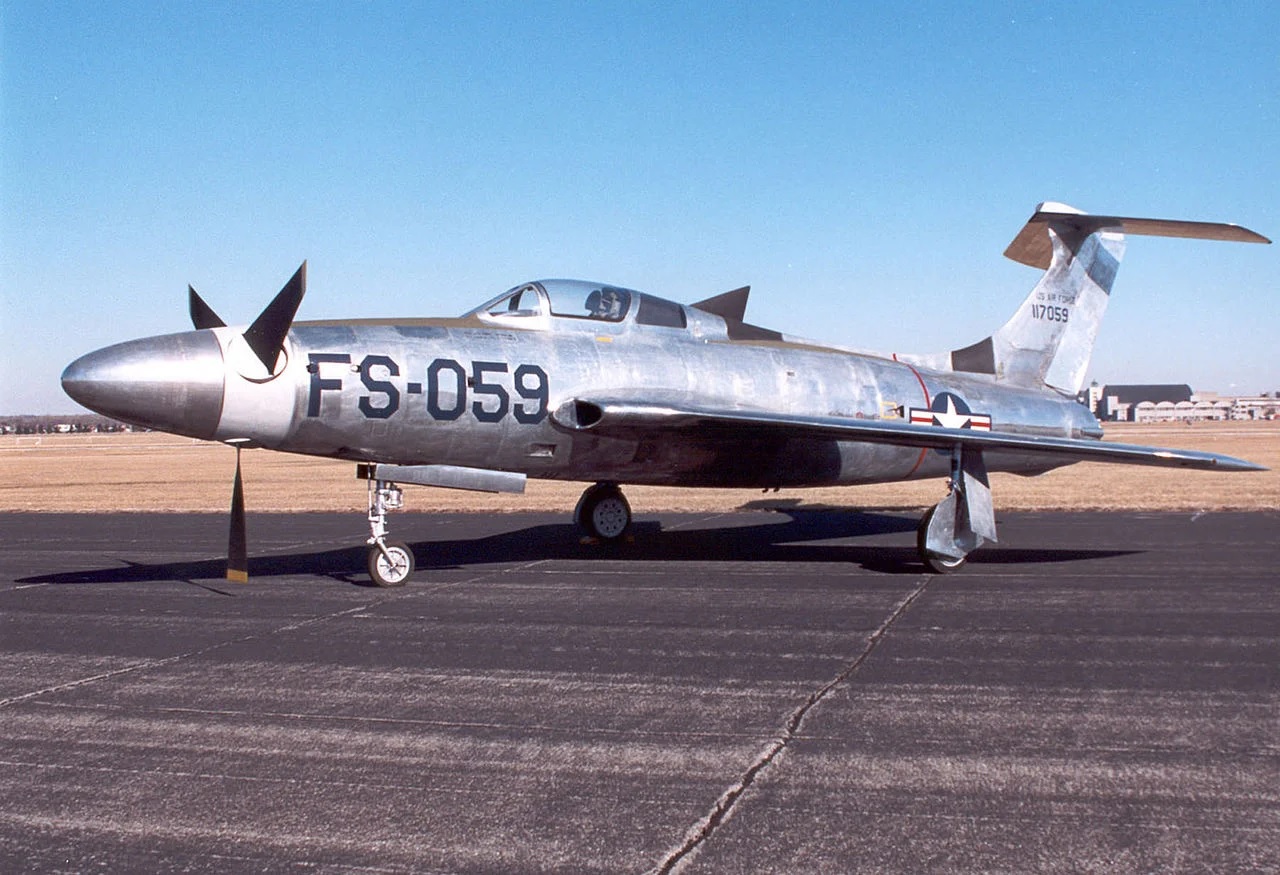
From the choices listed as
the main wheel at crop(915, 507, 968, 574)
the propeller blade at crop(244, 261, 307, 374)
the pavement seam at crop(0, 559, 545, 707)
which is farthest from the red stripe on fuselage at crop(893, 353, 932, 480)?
the propeller blade at crop(244, 261, 307, 374)

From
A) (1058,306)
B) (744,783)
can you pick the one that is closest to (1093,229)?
(1058,306)

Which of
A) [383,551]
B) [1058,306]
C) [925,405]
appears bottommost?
[383,551]

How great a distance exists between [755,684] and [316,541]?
1099 centimetres

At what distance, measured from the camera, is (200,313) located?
1063 centimetres

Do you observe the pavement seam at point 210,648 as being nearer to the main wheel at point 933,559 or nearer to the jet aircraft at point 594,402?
the jet aircraft at point 594,402

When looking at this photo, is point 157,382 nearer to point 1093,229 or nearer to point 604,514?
point 604,514

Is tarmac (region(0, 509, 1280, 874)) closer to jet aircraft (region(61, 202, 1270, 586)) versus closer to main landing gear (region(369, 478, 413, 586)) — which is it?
main landing gear (region(369, 478, 413, 586))

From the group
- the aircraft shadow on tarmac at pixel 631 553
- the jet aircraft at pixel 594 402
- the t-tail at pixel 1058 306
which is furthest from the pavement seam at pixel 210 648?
the t-tail at pixel 1058 306

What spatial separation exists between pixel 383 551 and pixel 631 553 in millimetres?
3891

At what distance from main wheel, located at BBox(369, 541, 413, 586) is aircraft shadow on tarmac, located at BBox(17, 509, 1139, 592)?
18.9 inches

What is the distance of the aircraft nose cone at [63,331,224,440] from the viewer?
29.9 feet

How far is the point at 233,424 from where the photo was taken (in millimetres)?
9727

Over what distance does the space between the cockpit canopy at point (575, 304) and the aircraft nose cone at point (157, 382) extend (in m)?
3.29

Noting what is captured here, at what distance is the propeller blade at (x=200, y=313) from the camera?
34.6 ft
